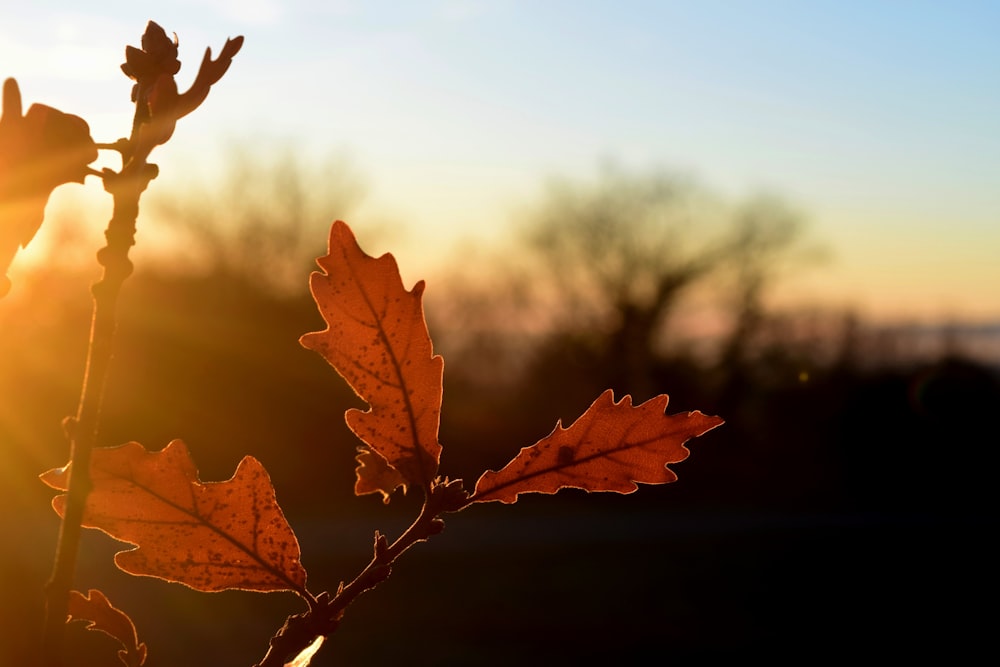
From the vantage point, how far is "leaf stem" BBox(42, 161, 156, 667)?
56cm

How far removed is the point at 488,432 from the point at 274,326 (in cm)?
654

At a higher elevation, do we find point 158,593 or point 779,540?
point 779,540

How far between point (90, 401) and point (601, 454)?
0.36m

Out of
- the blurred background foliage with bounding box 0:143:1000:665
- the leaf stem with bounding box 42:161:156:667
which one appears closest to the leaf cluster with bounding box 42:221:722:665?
the leaf stem with bounding box 42:161:156:667

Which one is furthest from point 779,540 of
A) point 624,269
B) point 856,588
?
point 624,269

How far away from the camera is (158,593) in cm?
2348

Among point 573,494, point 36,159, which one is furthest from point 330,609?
point 573,494

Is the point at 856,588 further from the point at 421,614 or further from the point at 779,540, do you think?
the point at 421,614

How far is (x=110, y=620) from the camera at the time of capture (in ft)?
2.36

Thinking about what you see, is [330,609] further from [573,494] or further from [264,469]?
[573,494]

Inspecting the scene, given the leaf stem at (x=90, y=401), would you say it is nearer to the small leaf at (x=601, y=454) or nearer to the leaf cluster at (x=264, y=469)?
the leaf cluster at (x=264, y=469)

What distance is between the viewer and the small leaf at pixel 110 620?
2.33 feet

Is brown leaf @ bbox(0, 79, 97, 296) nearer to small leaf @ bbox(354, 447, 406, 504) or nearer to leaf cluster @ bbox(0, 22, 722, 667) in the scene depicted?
leaf cluster @ bbox(0, 22, 722, 667)

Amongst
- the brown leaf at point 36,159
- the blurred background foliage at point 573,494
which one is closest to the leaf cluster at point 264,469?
the brown leaf at point 36,159
